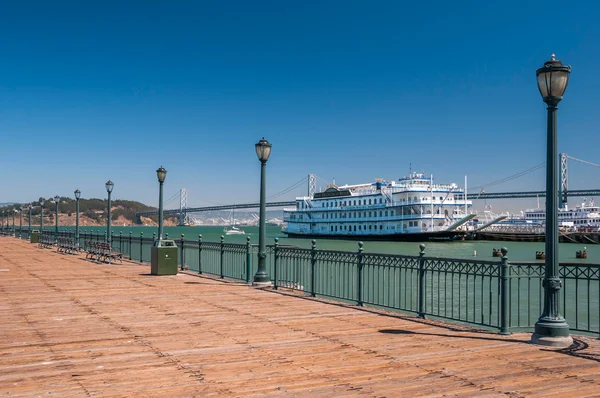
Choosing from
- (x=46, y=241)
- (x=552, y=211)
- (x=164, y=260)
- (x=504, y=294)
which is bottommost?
(x=46, y=241)

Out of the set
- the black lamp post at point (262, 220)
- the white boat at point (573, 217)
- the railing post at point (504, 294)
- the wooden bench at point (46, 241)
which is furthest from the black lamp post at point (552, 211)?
the white boat at point (573, 217)

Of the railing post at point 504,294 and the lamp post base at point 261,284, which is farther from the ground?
the railing post at point 504,294

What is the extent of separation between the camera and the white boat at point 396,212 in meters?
93.4

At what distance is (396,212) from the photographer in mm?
96750

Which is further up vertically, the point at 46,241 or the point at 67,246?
the point at 67,246

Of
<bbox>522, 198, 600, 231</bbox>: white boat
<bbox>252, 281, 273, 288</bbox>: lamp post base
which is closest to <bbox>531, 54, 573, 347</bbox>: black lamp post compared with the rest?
<bbox>252, 281, 273, 288</bbox>: lamp post base

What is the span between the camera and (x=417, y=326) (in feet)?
30.5

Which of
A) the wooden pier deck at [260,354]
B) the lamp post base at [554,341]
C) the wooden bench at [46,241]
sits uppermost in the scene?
the lamp post base at [554,341]

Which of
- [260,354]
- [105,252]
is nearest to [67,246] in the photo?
[105,252]

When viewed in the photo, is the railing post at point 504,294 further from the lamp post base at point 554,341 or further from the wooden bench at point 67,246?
the wooden bench at point 67,246

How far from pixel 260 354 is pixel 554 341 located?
3.92 m

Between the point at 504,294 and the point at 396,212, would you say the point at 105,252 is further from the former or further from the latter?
the point at 396,212

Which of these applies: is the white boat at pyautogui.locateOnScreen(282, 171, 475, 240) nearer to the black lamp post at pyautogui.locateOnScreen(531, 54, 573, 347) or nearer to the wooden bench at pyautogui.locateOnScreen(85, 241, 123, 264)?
the wooden bench at pyautogui.locateOnScreen(85, 241, 123, 264)

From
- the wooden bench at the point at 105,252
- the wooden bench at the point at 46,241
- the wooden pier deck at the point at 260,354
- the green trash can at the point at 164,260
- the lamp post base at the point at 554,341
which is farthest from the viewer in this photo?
the wooden bench at the point at 46,241
